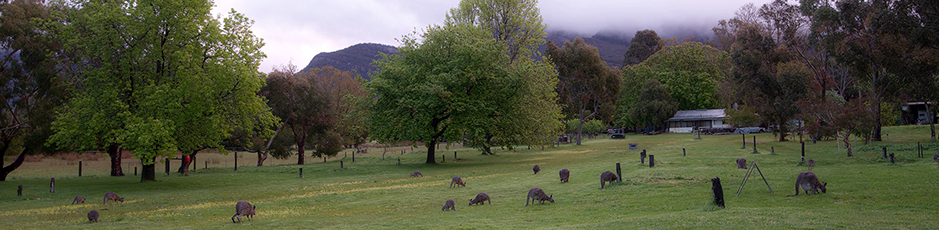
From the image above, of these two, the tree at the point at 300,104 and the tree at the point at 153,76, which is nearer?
the tree at the point at 153,76

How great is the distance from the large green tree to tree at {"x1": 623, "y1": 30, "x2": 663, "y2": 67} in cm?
7268

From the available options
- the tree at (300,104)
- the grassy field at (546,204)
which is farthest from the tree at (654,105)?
the grassy field at (546,204)

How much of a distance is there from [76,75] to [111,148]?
640cm

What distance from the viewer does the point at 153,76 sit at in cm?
2772

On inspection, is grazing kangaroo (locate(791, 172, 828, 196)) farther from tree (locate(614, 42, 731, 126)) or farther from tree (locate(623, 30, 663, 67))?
tree (locate(623, 30, 663, 67))

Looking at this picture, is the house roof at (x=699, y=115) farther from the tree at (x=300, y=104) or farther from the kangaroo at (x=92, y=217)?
the kangaroo at (x=92, y=217)

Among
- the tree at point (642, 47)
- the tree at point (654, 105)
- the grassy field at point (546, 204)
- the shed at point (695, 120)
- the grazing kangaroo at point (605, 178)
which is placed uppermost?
the tree at point (642, 47)

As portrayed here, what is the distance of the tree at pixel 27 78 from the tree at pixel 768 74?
53107mm

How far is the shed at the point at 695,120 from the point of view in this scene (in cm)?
8981

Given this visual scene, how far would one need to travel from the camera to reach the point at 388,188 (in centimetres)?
2391

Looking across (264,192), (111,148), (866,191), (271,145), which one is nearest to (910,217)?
(866,191)

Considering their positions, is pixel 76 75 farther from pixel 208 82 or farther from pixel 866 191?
pixel 866 191

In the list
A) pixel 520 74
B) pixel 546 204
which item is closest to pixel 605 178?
pixel 546 204

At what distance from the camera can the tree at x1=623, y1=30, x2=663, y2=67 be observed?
140375mm
